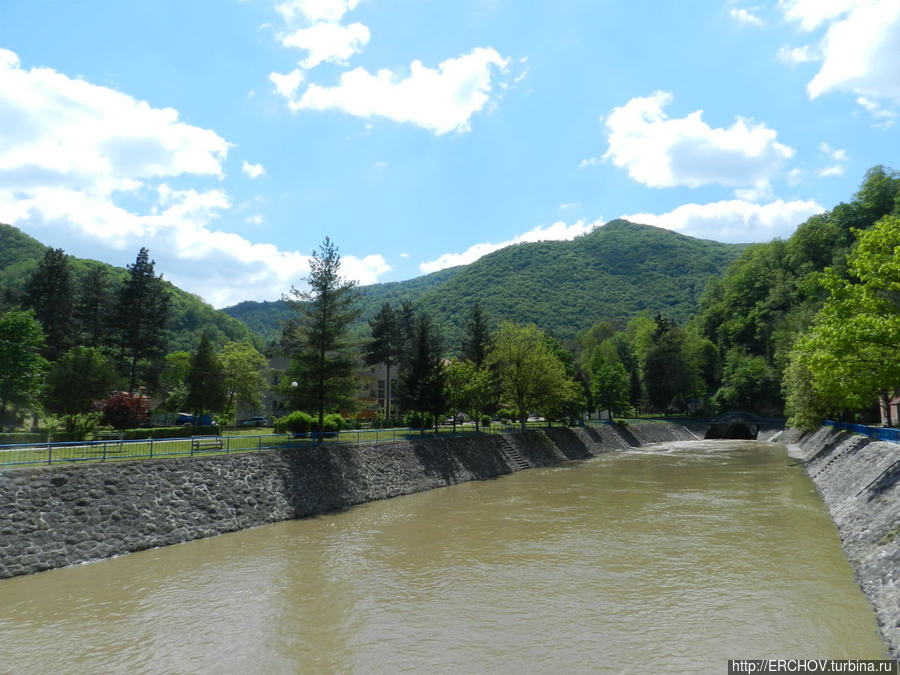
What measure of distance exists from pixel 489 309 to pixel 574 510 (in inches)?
5175

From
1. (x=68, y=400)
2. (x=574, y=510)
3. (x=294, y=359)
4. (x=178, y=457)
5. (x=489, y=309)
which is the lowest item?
(x=574, y=510)

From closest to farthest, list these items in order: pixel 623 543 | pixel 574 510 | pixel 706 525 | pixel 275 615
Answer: pixel 275 615
pixel 623 543
pixel 706 525
pixel 574 510

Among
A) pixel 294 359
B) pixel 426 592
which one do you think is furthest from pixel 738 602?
pixel 294 359

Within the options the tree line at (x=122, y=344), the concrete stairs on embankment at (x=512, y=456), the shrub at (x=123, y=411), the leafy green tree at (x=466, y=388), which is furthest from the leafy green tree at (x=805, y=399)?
the shrub at (x=123, y=411)

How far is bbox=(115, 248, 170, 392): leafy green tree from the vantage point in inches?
2151

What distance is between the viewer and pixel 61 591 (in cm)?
1432

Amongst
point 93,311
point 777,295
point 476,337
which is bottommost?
point 476,337

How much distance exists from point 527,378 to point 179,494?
37757 millimetres

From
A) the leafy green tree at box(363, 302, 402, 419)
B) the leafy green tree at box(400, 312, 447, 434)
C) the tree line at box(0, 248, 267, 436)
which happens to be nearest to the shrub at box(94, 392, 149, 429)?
the tree line at box(0, 248, 267, 436)

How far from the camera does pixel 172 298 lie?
9712 cm

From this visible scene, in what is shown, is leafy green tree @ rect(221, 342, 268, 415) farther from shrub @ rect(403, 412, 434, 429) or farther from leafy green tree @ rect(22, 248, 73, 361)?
shrub @ rect(403, 412, 434, 429)

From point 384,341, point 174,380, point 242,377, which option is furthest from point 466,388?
point 174,380

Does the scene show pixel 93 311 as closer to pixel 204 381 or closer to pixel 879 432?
pixel 204 381

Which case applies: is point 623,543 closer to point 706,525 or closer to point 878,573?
point 706,525
